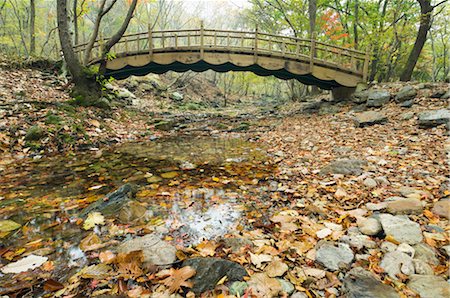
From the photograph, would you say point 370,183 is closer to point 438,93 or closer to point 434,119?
point 434,119

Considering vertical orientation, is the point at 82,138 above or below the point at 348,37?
below

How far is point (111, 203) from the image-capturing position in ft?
9.56

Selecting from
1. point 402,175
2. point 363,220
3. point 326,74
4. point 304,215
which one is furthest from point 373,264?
point 326,74

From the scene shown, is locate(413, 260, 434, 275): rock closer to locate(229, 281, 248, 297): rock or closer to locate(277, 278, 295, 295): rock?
locate(277, 278, 295, 295): rock

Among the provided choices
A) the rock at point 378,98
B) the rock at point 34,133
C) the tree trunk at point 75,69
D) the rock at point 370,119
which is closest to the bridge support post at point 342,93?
the rock at point 378,98

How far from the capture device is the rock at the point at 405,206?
241 cm

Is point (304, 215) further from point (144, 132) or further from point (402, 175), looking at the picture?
point (144, 132)

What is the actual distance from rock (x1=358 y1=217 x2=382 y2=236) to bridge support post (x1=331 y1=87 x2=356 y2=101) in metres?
9.61

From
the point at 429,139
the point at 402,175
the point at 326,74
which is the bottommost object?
the point at 402,175

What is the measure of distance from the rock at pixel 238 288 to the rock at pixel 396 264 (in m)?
1.01

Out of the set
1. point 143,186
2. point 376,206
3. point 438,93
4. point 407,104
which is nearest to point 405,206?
point 376,206

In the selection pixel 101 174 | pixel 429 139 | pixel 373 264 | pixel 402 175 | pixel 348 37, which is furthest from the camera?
pixel 348 37

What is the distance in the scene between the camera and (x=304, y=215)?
2.69m

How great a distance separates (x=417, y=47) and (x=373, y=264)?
39.2ft
